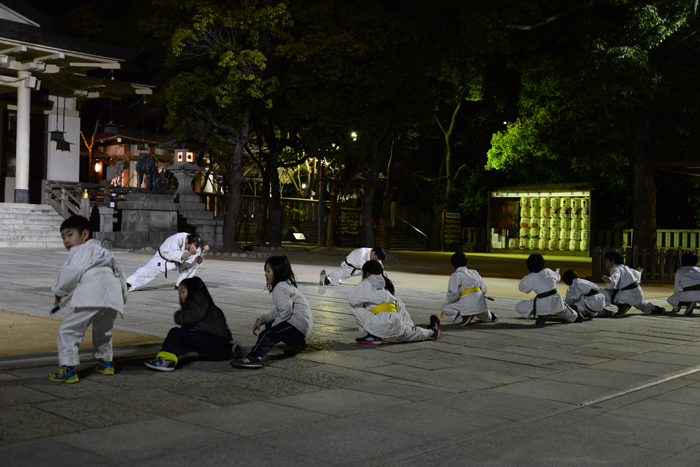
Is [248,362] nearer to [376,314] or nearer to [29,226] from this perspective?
[376,314]

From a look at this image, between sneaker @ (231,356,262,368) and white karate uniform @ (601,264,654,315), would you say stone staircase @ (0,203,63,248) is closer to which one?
white karate uniform @ (601,264,654,315)

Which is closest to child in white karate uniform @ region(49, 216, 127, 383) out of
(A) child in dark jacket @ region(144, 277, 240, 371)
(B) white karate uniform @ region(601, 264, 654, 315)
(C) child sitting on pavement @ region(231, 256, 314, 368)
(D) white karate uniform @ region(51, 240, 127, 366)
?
(D) white karate uniform @ region(51, 240, 127, 366)

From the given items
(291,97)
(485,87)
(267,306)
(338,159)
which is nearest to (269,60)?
(291,97)

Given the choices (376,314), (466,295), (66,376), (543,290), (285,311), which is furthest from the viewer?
(543,290)

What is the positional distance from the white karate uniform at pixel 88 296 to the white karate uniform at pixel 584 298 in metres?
7.18

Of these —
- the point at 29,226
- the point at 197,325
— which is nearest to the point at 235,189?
the point at 29,226

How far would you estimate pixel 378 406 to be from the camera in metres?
5.14

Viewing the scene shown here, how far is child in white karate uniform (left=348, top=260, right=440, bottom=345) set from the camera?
768cm

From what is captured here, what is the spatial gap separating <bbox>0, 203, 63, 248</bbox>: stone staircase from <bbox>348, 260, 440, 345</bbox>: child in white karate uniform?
20757mm

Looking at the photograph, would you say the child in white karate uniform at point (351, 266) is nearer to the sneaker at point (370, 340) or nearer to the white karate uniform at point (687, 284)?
the sneaker at point (370, 340)

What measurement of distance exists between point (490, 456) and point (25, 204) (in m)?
27.0

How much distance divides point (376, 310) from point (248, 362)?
1.88 m

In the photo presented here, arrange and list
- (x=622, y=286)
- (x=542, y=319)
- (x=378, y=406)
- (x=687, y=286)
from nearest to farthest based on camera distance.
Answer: (x=378, y=406)
(x=542, y=319)
(x=622, y=286)
(x=687, y=286)

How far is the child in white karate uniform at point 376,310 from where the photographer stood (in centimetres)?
768
